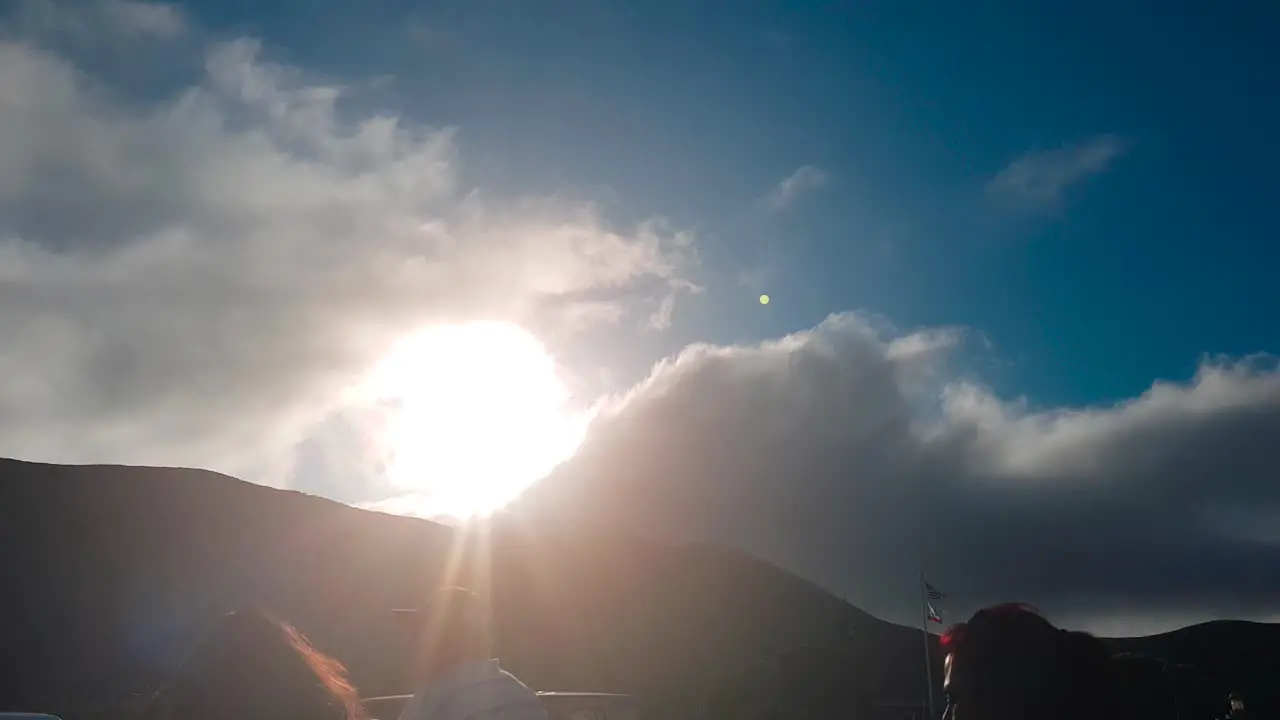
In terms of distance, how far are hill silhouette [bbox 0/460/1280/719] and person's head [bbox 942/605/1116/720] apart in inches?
1948

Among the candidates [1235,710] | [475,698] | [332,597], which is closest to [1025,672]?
[475,698]

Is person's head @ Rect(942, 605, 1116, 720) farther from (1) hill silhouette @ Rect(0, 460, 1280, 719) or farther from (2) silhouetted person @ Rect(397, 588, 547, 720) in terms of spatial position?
(1) hill silhouette @ Rect(0, 460, 1280, 719)

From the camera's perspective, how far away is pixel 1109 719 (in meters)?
3.22

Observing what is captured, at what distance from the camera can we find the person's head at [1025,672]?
10.6 feet

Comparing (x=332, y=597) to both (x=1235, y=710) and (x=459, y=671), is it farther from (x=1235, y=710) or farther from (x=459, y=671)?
(x=459, y=671)

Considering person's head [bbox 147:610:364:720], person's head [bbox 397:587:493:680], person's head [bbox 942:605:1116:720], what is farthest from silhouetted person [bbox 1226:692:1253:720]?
person's head [bbox 147:610:364:720]

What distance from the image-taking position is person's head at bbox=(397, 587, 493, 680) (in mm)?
5074

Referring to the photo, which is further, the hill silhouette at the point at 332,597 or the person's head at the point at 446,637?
the hill silhouette at the point at 332,597

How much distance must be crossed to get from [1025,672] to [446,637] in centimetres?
300

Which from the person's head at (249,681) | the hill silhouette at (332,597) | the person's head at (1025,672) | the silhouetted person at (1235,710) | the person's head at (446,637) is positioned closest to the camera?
the person's head at (1025,672)

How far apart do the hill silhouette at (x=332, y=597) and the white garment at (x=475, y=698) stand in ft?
155

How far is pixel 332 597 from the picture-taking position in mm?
80875

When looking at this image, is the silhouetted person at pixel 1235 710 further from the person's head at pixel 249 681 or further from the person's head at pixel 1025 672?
the person's head at pixel 249 681

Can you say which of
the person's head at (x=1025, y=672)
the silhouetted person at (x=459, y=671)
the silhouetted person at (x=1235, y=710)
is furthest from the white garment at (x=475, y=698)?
the silhouetted person at (x=1235, y=710)
